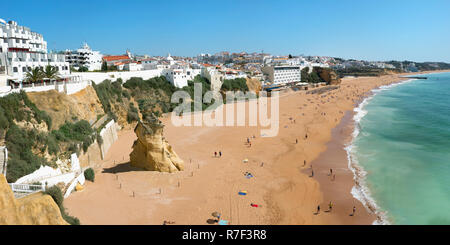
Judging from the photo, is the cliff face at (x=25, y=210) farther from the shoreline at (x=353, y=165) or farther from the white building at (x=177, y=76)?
the white building at (x=177, y=76)

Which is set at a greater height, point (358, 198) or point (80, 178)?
point (80, 178)

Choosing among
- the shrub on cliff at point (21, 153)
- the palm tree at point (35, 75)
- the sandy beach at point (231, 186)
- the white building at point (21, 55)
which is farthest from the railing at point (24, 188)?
the white building at point (21, 55)

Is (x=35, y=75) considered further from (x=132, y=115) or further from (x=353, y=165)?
(x=353, y=165)

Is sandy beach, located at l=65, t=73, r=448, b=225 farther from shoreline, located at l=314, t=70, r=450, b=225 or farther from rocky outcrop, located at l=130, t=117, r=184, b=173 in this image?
rocky outcrop, located at l=130, t=117, r=184, b=173

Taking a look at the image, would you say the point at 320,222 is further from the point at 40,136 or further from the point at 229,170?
the point at 40,136

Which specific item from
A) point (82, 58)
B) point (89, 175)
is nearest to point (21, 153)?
point (89, 175)
